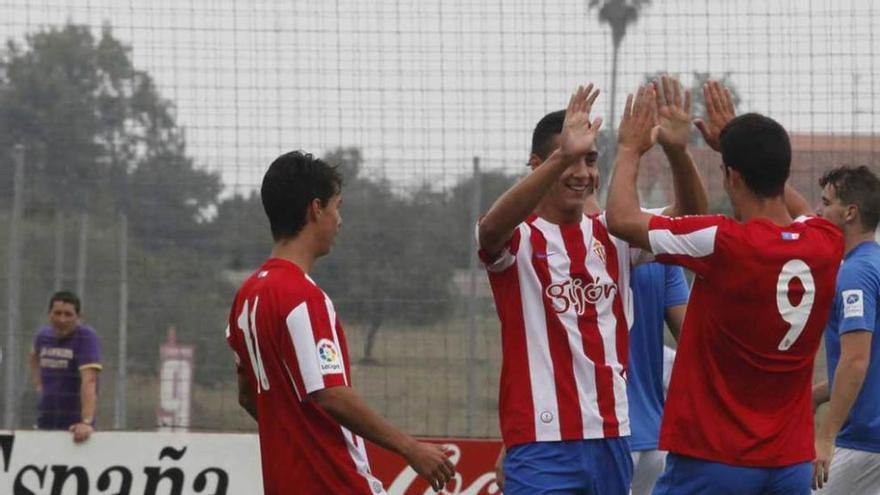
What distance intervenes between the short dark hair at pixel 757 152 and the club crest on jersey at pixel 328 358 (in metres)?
1.50

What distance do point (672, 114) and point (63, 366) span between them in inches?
228

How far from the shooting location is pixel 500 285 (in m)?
6.03

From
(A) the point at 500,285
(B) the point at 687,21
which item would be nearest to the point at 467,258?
(B) the point at 687,21

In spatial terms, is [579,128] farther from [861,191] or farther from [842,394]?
[861,191]

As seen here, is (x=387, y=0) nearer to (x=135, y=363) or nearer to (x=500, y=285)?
(x=135, y=363)

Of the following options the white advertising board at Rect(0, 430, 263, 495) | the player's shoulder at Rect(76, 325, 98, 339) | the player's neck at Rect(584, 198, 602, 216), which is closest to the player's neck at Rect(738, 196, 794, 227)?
the player's neck at Rect(584, 198, 602, 216)

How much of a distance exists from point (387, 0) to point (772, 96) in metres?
2.35

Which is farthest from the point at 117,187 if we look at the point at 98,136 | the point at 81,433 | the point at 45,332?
the point at 81,433

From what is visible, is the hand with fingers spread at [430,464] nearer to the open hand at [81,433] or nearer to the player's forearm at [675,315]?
the player's forearm at [675,315]

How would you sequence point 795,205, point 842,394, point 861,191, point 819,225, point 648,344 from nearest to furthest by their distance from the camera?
1. point 819,225
2. point 795,205
3. point 842,394
4. point 648,344
5. point 861,191

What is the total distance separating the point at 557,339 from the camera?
5934 mm

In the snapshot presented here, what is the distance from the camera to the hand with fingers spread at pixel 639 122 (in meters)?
5.66

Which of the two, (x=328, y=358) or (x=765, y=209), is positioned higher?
(x=765, y=209)

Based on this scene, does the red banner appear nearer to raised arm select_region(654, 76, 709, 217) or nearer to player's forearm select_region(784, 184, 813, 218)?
player's forearm select_region(784, 184, 813, 218)
